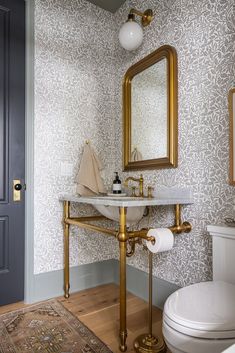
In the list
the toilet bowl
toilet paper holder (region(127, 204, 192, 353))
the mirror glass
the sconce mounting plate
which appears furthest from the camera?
the sconce mounting plate

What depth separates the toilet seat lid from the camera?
875mm

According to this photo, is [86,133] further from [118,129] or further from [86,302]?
[86,302]

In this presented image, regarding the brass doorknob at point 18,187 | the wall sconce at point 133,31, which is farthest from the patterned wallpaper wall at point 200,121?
the brass doorknob at point 18,187

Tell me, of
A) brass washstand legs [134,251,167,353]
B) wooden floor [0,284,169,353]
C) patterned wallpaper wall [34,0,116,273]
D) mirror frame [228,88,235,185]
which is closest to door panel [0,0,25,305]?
patterned wallpaper wall [34,0,116,273]

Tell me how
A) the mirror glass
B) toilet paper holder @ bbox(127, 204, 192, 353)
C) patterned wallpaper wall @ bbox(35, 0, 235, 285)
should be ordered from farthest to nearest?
the mirror glass < patterned wallpaper wall @ bbox(35, 0, 235, 285) < toilet paper holder @ bbox(127, 204, 192, 353)

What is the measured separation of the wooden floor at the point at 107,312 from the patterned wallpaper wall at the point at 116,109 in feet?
0.90

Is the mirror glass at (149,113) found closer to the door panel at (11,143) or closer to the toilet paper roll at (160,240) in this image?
the toilet paper roll at (160,240)

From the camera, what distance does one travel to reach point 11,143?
194cm

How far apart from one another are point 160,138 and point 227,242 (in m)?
0.89

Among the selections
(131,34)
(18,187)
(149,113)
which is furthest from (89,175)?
(131,34)

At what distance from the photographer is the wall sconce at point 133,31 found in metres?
1.91

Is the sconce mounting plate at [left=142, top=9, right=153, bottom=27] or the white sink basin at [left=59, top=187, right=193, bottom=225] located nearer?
the white sink basin at [left=59, top=187, right=193, bottom=225]

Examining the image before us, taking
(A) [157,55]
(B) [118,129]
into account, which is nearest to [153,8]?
(A) [157,55]

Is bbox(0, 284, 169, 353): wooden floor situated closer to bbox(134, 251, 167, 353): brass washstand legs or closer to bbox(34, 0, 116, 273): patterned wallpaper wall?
bbox(134, 251, 167, 353): brass washstand legs
